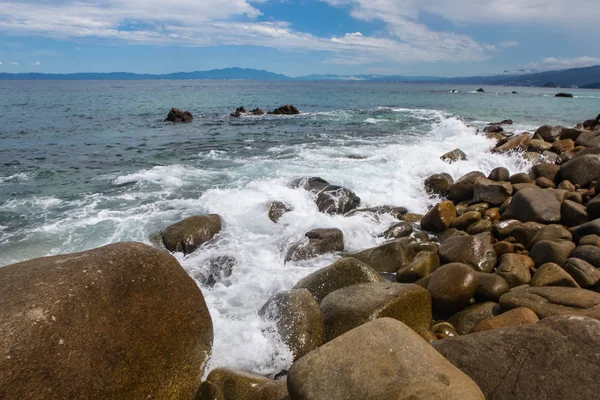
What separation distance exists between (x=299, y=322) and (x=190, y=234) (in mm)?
4572

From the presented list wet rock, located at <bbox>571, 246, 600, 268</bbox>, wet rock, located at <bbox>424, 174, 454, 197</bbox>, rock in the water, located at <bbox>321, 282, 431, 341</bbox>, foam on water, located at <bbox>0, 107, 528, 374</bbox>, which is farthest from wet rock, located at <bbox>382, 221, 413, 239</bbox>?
rock in the water, located at <bbox>321, 282, 431, 341</bbox>

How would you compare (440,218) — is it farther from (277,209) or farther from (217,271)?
(217,271)

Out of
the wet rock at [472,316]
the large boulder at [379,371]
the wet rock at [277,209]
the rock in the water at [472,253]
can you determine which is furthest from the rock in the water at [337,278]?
the wet rock at [277,209]

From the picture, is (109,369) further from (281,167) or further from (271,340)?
(281,167)

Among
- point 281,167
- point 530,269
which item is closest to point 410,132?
point 281,167

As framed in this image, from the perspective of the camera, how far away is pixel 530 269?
682 cm

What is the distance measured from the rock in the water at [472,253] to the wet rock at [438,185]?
482 centimetres

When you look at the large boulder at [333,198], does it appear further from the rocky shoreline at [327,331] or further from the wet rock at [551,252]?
the wet rock at [551,252]

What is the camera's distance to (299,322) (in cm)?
495

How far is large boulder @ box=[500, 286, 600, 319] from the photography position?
4.76 m

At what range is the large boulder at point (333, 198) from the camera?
10.9 m

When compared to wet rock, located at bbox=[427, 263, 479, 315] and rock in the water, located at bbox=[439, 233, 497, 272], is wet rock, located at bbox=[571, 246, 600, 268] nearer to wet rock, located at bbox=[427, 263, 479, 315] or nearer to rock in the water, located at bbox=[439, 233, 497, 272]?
rock in the water, located at bbox=[439, 233, 497, 272]

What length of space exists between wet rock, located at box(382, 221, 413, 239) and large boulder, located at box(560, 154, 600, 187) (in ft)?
15.6

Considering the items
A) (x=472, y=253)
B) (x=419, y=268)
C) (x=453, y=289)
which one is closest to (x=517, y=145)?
(x=472, y=253)
